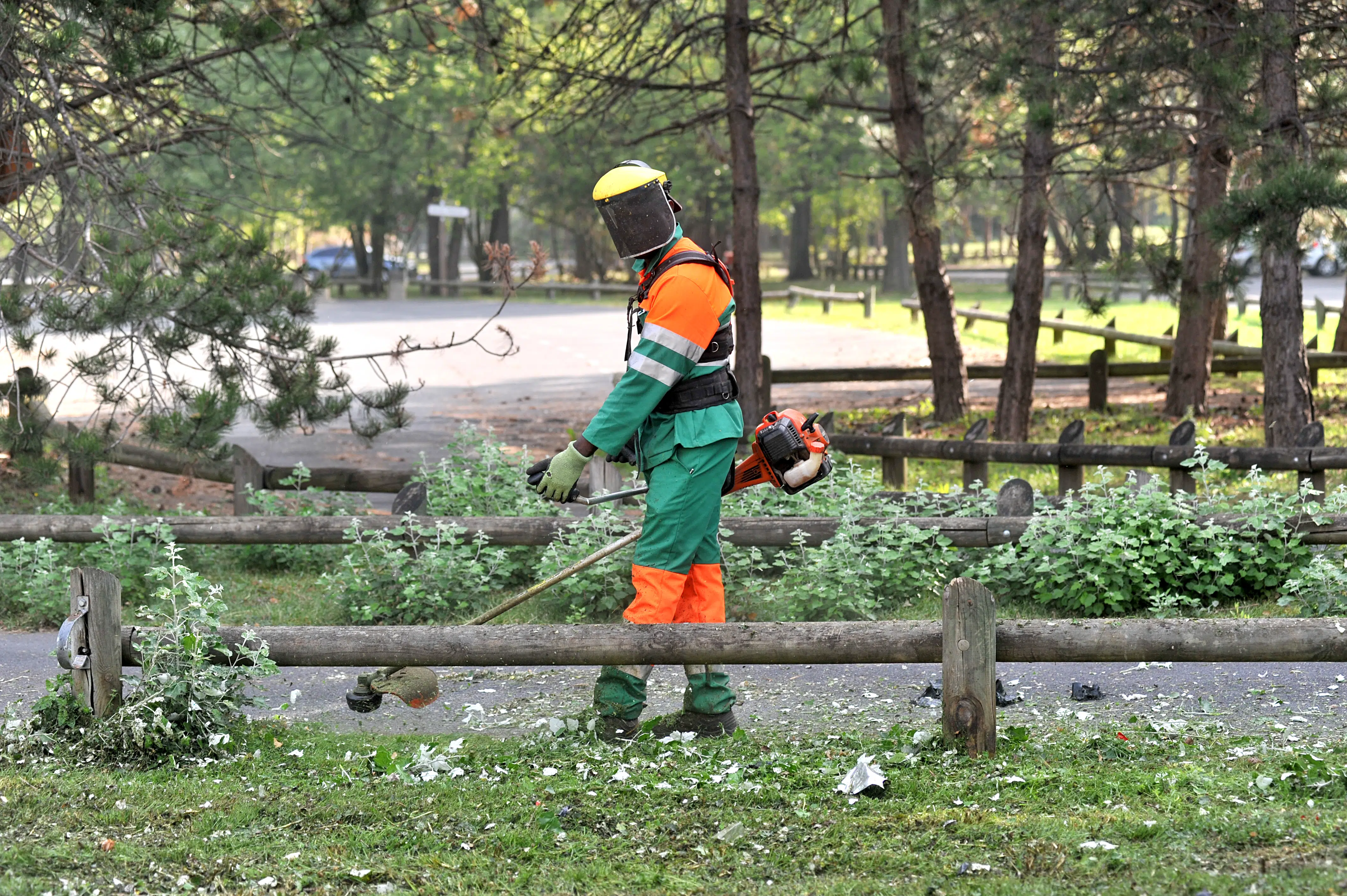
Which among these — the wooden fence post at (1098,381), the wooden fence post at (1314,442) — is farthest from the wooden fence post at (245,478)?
the wooden fence post at (1098,381)

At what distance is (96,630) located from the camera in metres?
4.66

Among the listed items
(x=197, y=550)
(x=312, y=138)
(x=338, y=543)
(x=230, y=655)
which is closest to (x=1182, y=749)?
(x=230, y=655)

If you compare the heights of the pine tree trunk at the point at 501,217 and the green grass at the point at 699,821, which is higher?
the pine tree trunk at the point at 501,217

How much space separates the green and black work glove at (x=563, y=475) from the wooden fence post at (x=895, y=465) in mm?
5645

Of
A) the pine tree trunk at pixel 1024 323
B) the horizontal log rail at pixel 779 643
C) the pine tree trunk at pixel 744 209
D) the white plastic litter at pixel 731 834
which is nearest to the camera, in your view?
the white plastic litter at pixel 731 834

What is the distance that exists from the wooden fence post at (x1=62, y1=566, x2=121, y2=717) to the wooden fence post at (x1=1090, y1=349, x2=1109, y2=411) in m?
11.8

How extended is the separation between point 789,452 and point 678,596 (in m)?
0.66

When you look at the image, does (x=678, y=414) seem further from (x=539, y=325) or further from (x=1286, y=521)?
(x=539, y=325)

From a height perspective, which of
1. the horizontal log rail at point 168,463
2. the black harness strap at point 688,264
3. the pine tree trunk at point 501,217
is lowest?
the horizontal log rail at point 168,463

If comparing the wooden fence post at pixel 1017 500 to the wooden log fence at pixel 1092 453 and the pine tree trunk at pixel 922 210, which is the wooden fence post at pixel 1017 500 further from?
the pine tree trunk at pixel 922 210

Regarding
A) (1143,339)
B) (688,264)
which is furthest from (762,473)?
(1143,339)

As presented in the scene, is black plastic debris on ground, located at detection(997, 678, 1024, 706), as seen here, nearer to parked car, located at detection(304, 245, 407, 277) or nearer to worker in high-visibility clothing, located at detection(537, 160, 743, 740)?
worker in high-visibility clothing, located at detection(537, 160, 743, 740)

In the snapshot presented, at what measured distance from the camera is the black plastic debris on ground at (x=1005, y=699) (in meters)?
5.36

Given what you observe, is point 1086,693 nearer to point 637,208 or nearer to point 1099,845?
point 1099,845
